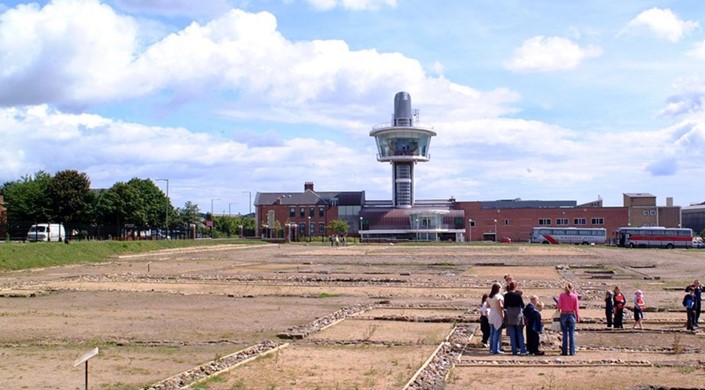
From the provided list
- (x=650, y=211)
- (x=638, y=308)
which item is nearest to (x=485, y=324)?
(x=638, y=308)

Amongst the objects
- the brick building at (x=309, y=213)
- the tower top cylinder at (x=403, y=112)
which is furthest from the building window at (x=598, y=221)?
the brick building at (x=309, y=213)

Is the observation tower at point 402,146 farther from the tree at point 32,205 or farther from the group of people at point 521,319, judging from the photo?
the group of people at point 521,319

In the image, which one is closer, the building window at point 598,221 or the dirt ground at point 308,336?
the dirt ground at point 308,336

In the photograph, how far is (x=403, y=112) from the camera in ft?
593

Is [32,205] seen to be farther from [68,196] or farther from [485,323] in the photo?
[485,323]

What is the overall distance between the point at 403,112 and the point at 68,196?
8614 centimetres

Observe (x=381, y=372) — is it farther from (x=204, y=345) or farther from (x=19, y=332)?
(x=19, y=332)

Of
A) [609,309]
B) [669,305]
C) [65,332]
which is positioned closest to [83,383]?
[65,332]

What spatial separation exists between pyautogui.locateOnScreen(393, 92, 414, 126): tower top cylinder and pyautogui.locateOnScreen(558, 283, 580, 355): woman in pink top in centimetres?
15876

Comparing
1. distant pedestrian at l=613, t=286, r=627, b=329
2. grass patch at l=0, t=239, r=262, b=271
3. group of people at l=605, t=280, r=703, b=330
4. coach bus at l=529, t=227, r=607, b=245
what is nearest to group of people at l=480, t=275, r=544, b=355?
distant pedestrian at l=613, t=286, r=627, b=329

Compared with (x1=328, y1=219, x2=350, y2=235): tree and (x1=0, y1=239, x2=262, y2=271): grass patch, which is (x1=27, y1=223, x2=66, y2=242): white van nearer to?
(x1=0, y1=239, x2=262, y2=271): grass patch

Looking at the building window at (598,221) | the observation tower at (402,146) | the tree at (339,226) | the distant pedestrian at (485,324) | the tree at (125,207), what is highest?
the observation tower at (402,146)

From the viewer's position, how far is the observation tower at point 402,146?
177000 mm

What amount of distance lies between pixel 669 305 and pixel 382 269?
3253cm
